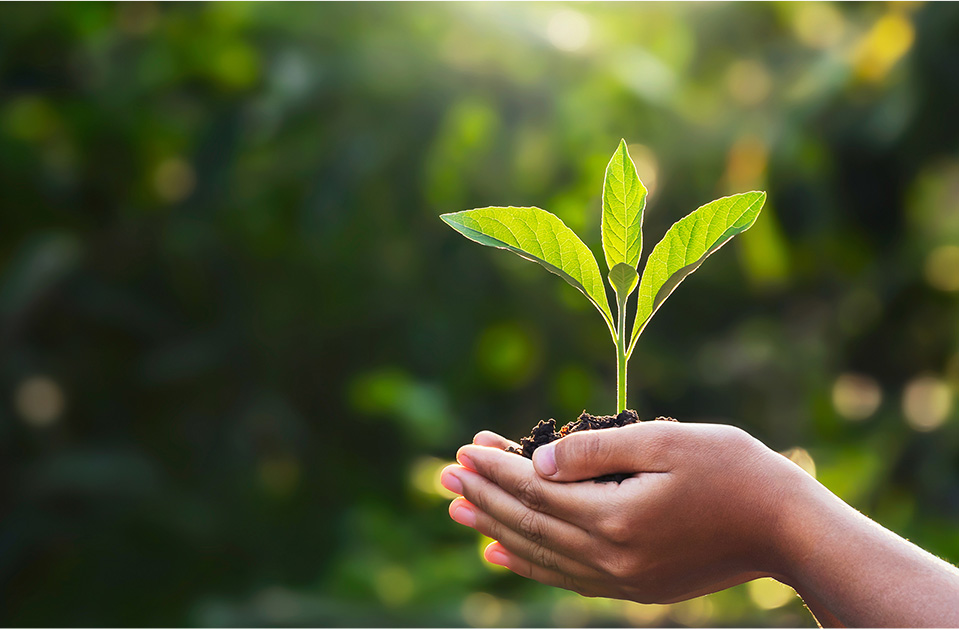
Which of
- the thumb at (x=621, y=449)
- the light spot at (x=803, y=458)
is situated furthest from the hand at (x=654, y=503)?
the light spot at (x=803, y=458)

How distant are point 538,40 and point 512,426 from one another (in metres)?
0.78

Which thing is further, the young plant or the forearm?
the young plant

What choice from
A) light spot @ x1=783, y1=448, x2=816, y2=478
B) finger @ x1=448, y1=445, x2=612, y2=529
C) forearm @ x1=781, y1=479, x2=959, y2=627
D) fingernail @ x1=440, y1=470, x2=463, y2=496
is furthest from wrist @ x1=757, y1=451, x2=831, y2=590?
light spot @ x1=783, y1=448, x2=816, y2=478

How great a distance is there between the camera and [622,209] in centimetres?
58

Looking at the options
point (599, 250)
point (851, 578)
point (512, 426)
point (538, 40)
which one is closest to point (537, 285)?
point (599, 250)

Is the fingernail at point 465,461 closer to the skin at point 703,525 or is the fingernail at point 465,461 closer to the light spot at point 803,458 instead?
the skin at point 703,525

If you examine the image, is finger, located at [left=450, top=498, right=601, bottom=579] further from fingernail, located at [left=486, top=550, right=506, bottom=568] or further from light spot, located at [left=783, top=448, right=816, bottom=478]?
light spot, located at [left=783, top=448, right=816, bottom=478]

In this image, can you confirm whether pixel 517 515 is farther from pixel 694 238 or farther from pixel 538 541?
pixel 694 238

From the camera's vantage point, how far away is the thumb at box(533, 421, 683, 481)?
50 centimetres

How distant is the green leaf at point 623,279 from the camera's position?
1.92 feet

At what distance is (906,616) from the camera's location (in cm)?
45

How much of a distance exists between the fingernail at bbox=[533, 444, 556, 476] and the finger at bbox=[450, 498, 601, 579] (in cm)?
5

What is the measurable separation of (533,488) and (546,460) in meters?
0.03

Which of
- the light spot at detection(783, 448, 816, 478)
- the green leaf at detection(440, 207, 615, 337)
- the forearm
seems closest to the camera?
the forearm
